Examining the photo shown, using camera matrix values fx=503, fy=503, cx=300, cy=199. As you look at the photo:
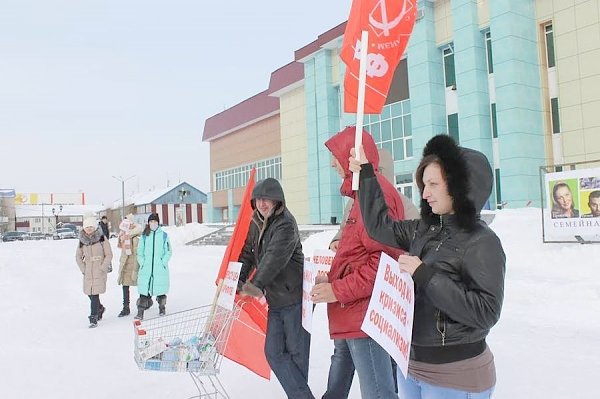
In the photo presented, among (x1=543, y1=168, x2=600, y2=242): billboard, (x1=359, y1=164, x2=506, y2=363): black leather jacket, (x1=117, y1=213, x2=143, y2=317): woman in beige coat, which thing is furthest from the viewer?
(x1=543, y1=168, x2=600, y2=242): billboard

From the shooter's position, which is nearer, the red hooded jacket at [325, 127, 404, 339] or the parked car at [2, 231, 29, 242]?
the red hooded jacket at [325, 127, 404, 339]

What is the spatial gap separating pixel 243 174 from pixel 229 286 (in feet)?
149

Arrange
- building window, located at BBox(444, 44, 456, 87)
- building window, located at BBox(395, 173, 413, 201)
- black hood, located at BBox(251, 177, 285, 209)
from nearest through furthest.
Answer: black hood, located at BBox(251, 177, 285, 209) < building window, located at BBox(444, 44, 456, 87) < building window, located at BBox(395, 173, 413, 201)

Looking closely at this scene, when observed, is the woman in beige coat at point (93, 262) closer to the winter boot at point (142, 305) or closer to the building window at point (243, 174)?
the winter boot at point (142, 305)

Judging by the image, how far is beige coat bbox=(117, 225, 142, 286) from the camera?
877cm

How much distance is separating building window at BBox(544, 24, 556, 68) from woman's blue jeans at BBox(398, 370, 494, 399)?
24.2 m

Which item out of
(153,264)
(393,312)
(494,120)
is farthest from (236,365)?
(494,120)

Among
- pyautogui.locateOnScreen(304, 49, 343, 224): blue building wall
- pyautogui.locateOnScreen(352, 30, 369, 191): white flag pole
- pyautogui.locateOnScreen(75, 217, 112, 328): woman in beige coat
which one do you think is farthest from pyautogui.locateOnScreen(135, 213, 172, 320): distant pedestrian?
pyautogui.locateOnScreen(304, 49, 343, 224): blue building wall

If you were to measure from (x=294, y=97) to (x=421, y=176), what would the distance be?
36505 mm

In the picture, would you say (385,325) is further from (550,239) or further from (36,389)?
(550,239)

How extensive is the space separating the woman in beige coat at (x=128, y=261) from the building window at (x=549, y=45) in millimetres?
20946

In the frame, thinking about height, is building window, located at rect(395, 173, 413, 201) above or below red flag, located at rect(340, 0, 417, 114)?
above

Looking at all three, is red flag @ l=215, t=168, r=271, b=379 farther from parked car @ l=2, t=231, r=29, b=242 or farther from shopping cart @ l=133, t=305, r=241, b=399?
parked car @ l=2, t=231, r=29, b=242

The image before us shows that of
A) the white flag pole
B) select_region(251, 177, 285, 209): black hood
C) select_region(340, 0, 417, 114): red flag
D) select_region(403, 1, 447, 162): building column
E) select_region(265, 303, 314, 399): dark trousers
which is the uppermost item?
select_region(403, 1, 447, 162): building column
